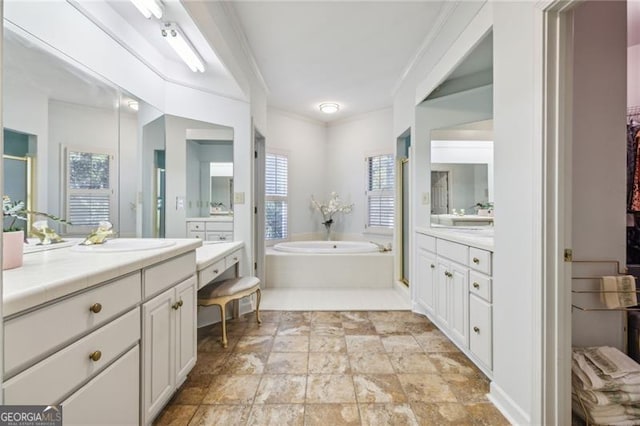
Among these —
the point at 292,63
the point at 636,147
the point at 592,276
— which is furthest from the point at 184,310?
the point at 636,147

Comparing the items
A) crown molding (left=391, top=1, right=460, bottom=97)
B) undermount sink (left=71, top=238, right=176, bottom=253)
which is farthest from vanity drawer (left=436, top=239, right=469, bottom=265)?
undermount sink (left=71, top=238, right=176, bottom=253)

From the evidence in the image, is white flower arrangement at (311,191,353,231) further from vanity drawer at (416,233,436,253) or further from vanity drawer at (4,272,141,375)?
vanity drawer at (4,272,141,375)

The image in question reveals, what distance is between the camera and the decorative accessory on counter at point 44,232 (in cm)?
145

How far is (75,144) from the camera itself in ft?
5.45

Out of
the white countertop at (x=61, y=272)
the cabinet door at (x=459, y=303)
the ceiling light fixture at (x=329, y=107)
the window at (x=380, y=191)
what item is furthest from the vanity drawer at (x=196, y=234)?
the window at (x=380, y=191)

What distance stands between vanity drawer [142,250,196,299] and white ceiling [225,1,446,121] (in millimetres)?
1918

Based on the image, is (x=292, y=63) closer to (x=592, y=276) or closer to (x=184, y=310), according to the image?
(x=184, y=310)

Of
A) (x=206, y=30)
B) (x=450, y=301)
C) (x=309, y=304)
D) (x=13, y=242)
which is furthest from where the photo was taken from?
(x=309, y=304)

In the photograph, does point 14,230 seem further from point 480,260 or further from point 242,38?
point 480,260

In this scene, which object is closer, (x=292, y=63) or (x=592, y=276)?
(x=592, y=276)

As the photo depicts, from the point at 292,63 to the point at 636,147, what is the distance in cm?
292

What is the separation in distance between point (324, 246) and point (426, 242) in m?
2.19

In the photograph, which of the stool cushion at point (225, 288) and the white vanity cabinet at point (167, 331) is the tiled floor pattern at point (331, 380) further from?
the stool cushion at point (225, 288)

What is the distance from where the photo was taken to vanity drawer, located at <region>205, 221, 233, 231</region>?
2.92 m
